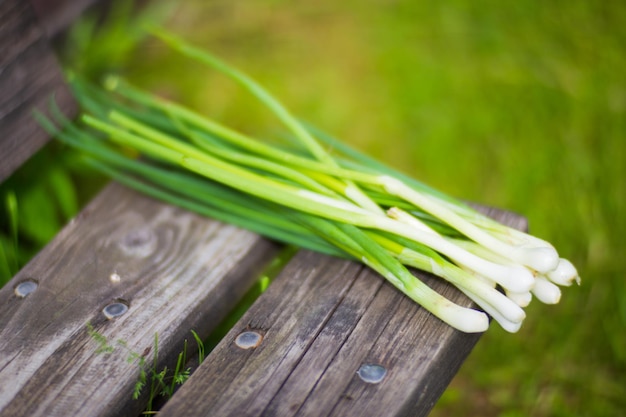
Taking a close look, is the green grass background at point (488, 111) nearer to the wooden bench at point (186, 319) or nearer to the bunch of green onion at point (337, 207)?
the wooden bench at point (186, 319)

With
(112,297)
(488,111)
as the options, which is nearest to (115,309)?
(112,297)

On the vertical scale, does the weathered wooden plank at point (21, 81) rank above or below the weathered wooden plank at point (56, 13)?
above

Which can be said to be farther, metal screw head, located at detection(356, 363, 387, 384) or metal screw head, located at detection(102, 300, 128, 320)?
metal screw head, located at detection(102, 300, 128, 320)

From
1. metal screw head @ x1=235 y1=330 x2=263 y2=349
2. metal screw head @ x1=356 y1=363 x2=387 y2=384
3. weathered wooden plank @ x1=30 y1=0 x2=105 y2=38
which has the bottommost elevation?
metal screw head @ x1=356 y1=363 x2=387 y2=384

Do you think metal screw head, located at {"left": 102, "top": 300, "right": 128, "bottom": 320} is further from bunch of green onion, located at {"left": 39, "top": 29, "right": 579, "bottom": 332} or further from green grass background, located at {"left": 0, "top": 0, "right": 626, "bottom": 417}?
green grass background, located at {"left": 0, "top": 0, "right": 626, "bottom": 417}

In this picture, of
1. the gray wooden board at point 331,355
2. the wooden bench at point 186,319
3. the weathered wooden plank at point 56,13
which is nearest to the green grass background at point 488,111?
the weathered wooden plank at point 56,13

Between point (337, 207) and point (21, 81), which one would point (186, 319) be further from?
point (21, 81)

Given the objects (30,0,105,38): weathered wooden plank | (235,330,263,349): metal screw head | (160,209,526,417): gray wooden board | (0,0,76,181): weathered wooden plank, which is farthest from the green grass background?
(235,330,263,349): metal screw head
